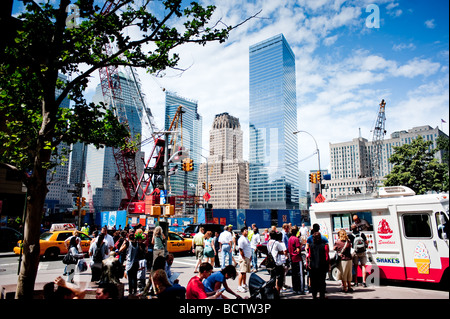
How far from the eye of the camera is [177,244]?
1900 centimetres

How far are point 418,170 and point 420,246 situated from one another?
31.0 metres

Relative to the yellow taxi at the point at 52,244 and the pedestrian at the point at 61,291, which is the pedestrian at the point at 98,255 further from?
the yellow taxi at the point at 52,244

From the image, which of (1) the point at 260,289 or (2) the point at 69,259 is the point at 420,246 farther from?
(2) the point at 69,259

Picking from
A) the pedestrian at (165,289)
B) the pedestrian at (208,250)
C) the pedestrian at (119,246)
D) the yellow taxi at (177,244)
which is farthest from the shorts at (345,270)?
the yellow taxi at (177,244)

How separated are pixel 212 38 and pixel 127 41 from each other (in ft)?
6.39

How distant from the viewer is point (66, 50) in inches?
267

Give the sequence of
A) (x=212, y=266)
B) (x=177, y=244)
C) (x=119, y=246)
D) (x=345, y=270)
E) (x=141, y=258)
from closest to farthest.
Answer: (x=212, y=266) → (x=345, y=270) → (x=141, y=258) → (x=119, y=246) → (x=177, y=244)

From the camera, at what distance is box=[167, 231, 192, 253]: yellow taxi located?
1873 cm

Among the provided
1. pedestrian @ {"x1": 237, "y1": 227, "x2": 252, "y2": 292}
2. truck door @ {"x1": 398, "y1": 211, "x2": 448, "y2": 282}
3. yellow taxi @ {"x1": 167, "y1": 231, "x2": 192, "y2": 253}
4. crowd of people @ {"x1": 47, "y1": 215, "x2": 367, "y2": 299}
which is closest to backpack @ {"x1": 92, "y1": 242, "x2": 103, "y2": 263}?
crowd of people @ {"x1": 47, "y1": 215, "x2": 367, "y2": 299}

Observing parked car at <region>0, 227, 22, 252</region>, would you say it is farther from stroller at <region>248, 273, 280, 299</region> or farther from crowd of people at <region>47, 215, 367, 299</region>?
stroller at <region>248, 273, 280, 299</region>

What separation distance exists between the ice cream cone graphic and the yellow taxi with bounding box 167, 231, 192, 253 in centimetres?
1351

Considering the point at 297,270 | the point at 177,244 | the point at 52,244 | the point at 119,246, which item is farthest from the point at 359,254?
the point at 52,244
